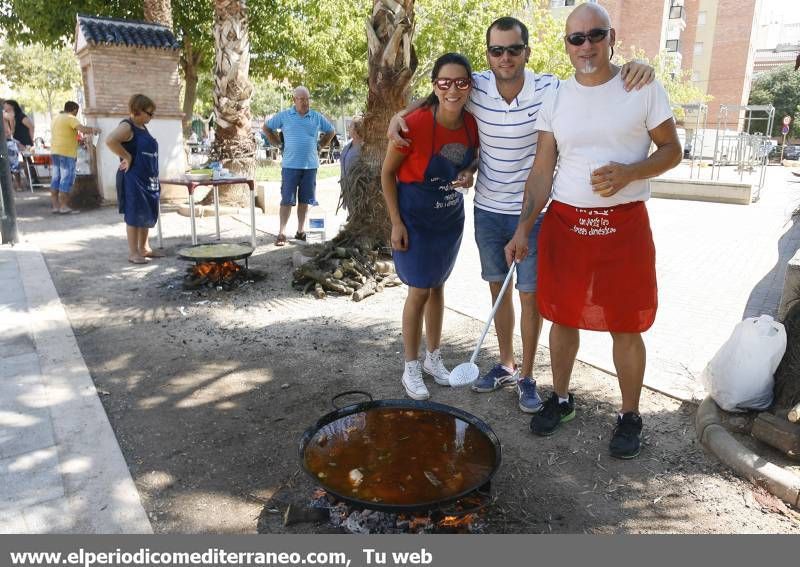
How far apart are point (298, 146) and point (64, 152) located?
17.8 ft

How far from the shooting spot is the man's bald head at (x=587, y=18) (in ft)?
9.20

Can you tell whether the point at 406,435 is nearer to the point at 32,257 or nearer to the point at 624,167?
the point at 624,167

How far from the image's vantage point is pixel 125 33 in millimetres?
11422

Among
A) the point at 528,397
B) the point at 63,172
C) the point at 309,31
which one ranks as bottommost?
the point at 528,397

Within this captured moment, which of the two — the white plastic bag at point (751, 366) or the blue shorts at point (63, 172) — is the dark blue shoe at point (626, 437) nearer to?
the white plastic bag at point (751, 366)

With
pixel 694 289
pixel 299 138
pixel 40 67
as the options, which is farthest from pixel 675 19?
pixel 694 289

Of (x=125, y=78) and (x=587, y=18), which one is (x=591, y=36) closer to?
(x=587, y=18)

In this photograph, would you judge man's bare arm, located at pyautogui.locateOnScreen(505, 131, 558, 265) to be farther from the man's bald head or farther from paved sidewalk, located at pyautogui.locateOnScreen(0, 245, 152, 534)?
paved sidewalk, located at pyautogui.locateOnScreen(0, 245, 152, 534)

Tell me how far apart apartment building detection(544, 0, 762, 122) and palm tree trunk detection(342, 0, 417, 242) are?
4796 centimetres

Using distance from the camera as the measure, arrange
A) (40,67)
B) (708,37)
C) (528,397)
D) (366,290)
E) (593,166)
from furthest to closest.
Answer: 1. (708,37)
2. (40,67)
3. (366,290)
4. (528,397)
5. (593,166)

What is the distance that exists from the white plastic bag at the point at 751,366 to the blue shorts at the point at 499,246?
1243 millimetres

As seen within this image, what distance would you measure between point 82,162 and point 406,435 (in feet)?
37.2
